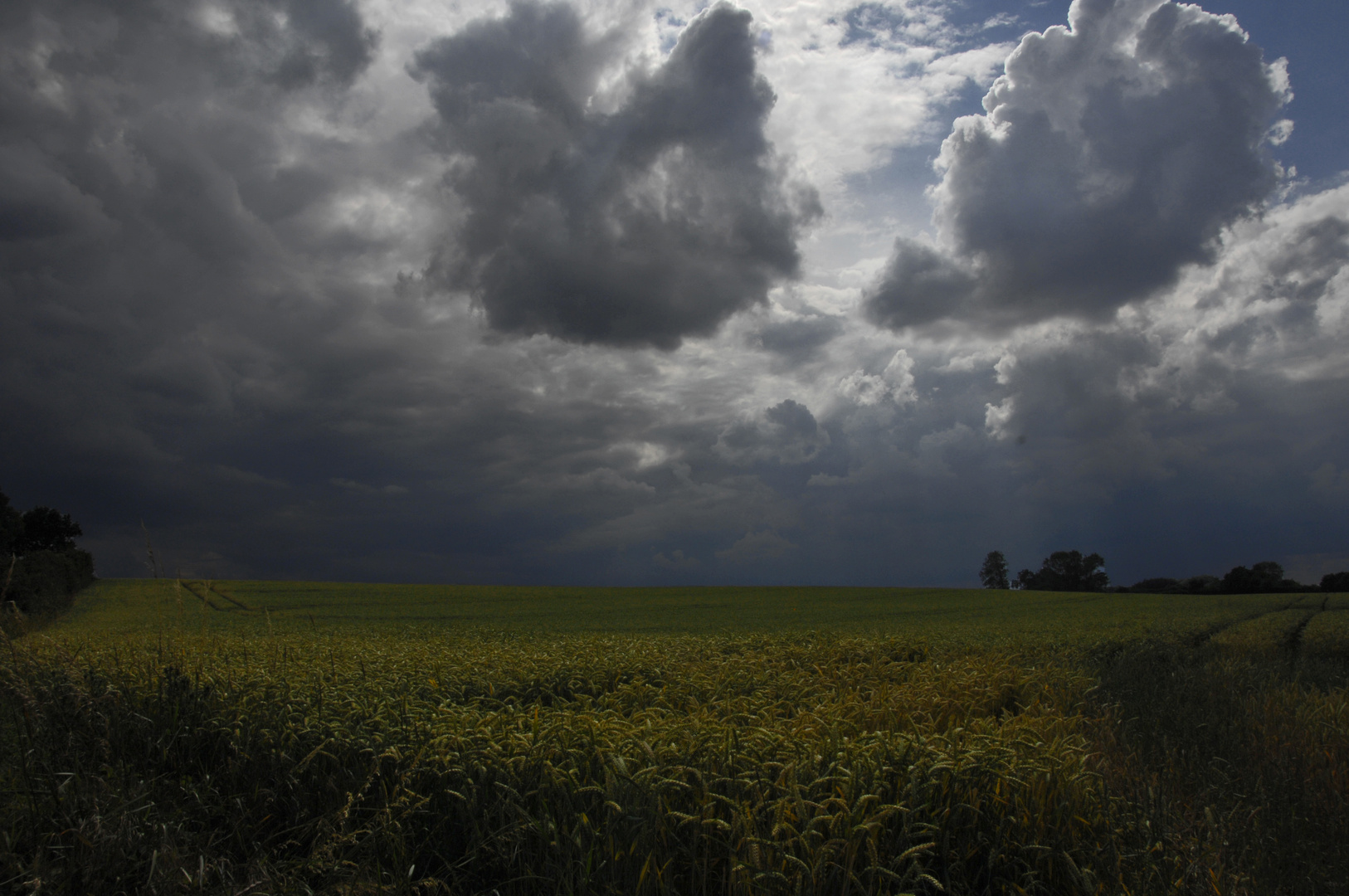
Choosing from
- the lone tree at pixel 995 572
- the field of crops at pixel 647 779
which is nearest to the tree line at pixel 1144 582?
the lone tree at pixel 995 572

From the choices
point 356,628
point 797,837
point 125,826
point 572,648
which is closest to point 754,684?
point 572,648

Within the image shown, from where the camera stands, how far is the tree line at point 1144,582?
65375mm

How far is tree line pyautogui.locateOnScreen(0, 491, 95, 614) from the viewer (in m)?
18.7

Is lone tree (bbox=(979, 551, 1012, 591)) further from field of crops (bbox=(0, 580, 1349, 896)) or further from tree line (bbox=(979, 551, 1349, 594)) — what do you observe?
field of crops (bbox=(0, 580, 1349, 896))

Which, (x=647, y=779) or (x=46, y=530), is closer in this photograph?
(x=647, y=779)

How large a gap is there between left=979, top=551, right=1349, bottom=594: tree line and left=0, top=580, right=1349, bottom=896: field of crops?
215 ft

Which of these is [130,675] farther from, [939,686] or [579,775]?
[939,686]

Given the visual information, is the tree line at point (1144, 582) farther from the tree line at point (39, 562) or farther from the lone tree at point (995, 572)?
the tree line at point (39, 562)

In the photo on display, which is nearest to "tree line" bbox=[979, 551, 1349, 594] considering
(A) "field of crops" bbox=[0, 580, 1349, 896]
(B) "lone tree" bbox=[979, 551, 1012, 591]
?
(B) "lone tree" bbox=[979, 551, 1012, 591]

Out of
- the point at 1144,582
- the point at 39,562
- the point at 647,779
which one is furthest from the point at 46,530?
the point at 1144,582

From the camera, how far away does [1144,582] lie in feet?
235

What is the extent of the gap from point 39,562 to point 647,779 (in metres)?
32.4

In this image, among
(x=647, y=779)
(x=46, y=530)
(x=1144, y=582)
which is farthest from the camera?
(x=1144, y=582)

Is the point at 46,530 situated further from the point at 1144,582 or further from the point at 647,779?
the point at 1144,582
